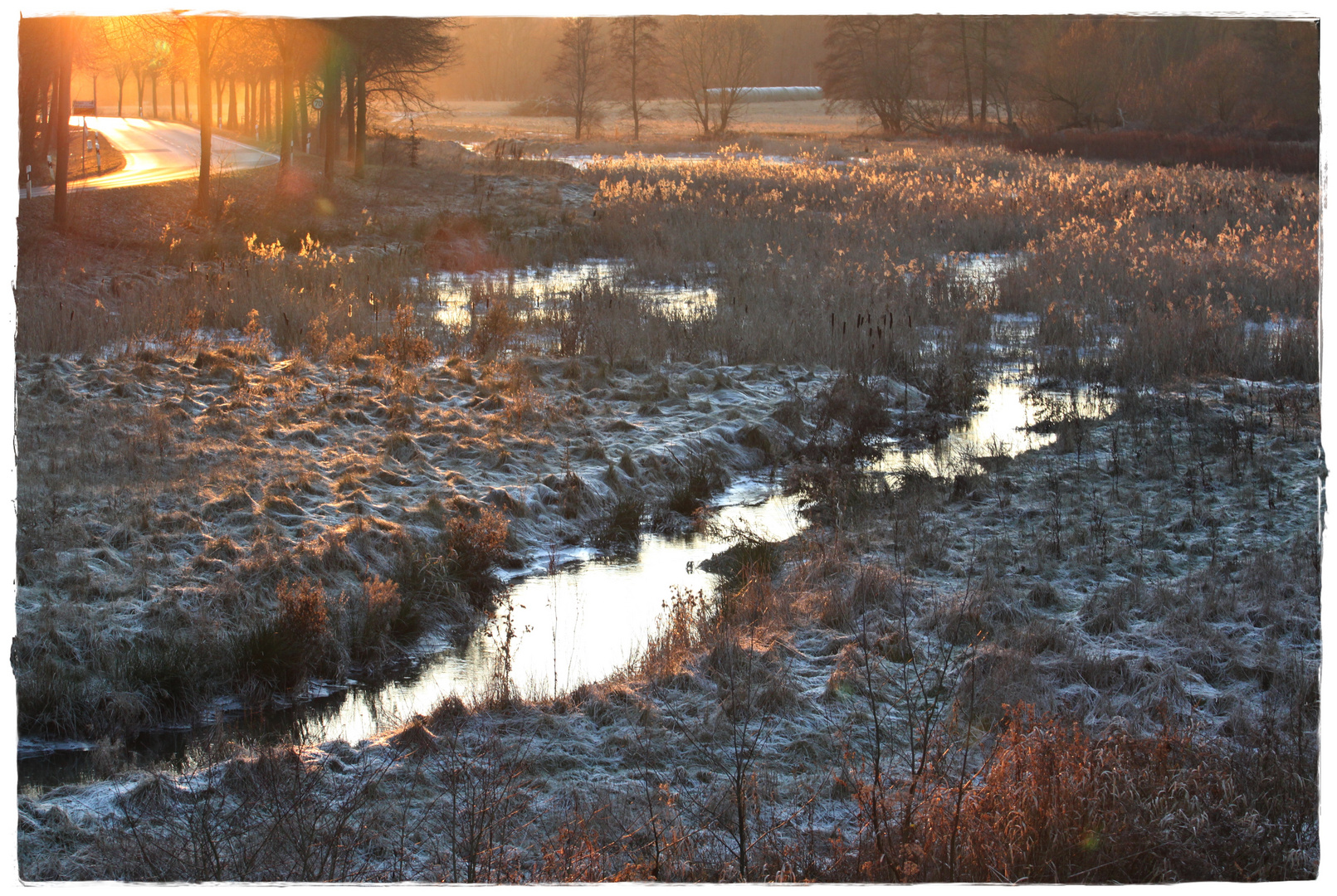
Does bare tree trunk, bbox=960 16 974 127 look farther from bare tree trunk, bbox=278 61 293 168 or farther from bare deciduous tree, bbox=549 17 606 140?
bare tree trunk, bbox=278 61 293 168

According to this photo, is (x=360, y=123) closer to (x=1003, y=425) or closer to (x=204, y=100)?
(x=204, y=100)

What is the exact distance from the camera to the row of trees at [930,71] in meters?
33.1

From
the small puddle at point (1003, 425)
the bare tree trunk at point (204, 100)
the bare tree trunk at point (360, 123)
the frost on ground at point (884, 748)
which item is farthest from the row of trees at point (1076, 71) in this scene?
the bare tree trunk at point (360, 123)

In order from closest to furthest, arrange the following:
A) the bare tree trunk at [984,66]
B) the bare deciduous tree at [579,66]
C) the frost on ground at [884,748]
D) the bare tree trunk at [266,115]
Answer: the frost on ground at [884,748] < the bare tree trunk at [266,115] < the bare tree trunk at [984,66] < the bare deciduous tree at [579,66]

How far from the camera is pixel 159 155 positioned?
40062mm

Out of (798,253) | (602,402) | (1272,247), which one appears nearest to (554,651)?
(602,402)

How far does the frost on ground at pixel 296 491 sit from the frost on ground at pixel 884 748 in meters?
1.53

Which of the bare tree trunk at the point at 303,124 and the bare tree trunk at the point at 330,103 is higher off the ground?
the bare tree trunk at the point at 303,124

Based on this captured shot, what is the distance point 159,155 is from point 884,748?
1673 inches

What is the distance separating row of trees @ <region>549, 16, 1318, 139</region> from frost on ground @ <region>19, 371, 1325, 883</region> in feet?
80.3

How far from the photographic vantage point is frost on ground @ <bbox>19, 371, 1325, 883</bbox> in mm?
4016

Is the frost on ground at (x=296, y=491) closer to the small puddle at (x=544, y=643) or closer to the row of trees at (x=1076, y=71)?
the small puddle at (x=544, y=643)

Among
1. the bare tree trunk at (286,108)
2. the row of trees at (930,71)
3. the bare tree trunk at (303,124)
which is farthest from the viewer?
the bare tree trunk at (303,124)

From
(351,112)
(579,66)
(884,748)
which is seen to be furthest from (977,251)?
(579,66)
